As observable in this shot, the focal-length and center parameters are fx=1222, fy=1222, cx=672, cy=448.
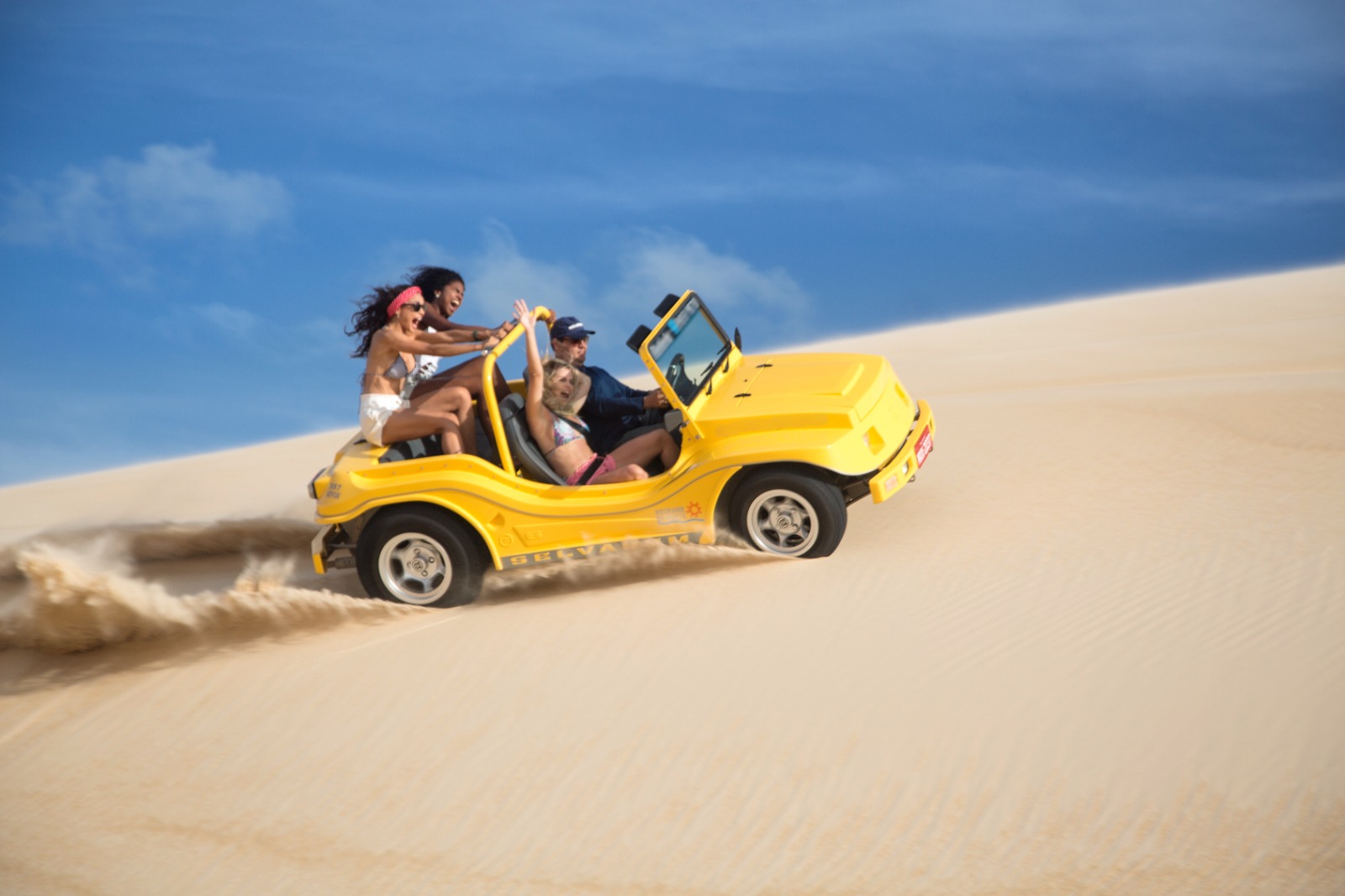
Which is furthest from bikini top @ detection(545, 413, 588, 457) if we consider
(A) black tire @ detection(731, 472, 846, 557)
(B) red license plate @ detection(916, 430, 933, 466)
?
(B) red license plate @ detection(916, 430, 933, 466)

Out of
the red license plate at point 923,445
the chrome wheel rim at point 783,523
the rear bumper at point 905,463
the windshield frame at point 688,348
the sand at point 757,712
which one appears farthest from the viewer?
the red license plate at point 923,445

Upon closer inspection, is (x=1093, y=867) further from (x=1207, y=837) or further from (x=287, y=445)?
(x=287, y=445)

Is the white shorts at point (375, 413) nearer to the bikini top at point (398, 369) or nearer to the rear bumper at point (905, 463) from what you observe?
the bikini top at point (398, 369)

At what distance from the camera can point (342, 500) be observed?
7.71 metres

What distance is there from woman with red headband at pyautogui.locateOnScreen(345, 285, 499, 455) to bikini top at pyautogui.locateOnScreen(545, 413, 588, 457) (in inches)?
21.4

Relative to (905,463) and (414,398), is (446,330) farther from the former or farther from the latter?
(905,463)

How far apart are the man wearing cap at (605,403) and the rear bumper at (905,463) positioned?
151cm

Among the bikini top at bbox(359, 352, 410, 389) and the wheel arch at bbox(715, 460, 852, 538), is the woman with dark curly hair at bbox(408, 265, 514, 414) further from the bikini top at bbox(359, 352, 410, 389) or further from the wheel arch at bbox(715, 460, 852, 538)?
the wheel arch at bbox(715, 460, 852, 538)

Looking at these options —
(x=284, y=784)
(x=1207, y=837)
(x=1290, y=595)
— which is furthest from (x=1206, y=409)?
(x=284, y=784)

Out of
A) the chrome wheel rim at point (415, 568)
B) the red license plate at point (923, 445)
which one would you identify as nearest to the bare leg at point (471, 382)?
the chrome wheel rim at point (415, 568)

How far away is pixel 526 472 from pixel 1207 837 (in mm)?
4361

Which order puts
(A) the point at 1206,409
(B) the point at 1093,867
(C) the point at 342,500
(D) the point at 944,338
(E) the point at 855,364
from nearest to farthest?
(B) the point at 1093,867 < (C) the point at 342,500 < (E) the point at 855,364 < (A) the point at 1206,409 < (D) the point at 944,338

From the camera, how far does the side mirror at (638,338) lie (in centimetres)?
739

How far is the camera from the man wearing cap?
7.78m
